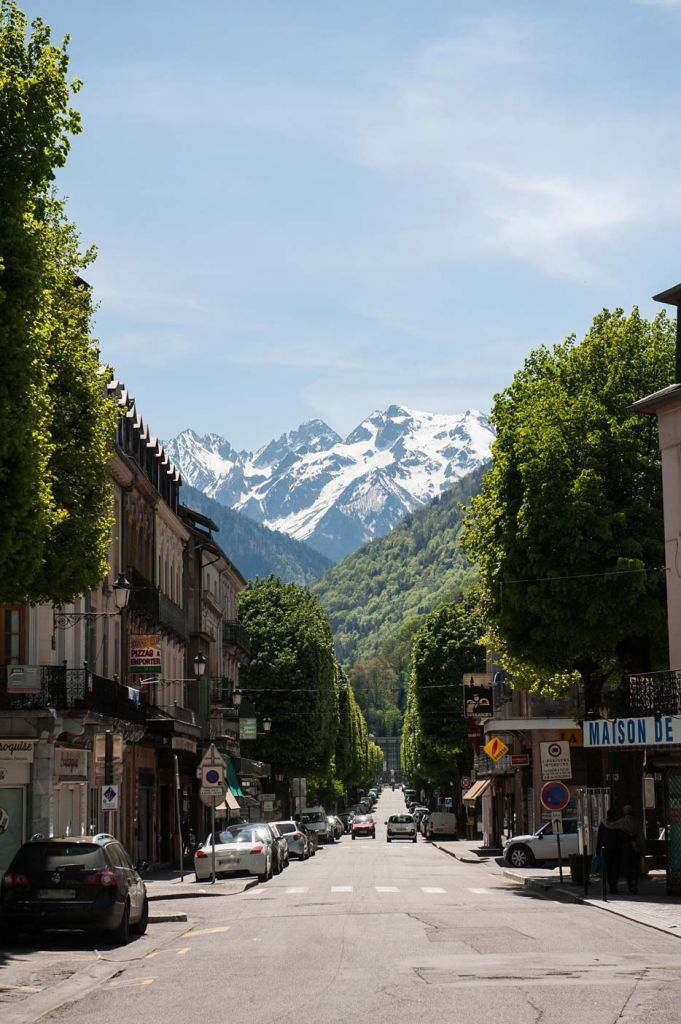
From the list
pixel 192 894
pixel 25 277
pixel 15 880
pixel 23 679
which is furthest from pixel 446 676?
pixel 25 277

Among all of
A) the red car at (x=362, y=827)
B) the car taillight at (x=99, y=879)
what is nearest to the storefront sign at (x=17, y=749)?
the car taillight at (x=99, y=879)

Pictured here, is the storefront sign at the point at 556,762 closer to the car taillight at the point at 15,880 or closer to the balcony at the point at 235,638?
the car taillight at the point at 15,880

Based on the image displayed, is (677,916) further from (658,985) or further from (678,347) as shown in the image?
(678,347)

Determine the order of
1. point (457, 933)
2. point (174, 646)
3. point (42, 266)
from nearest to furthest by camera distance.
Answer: point (42, 266), point (457, 933), point (174, 646)

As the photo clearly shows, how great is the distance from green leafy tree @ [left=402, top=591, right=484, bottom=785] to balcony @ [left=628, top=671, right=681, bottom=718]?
58.5 metres

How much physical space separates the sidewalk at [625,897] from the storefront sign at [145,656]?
11538mm

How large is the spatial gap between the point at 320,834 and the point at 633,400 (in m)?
55.5

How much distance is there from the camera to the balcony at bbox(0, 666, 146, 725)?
1384 inches

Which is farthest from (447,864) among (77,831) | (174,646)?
(77,831)

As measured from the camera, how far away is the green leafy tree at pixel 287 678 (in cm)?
8738

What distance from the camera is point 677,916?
2420cm

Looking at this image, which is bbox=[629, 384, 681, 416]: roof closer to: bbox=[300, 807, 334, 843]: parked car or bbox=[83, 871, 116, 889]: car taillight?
bbox=[83, 871, 116, 889]: car taillight

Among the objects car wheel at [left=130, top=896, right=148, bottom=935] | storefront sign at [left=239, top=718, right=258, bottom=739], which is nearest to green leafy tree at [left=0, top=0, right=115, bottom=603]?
car wheel at [left=130, top=896, right=148, bottom=935]

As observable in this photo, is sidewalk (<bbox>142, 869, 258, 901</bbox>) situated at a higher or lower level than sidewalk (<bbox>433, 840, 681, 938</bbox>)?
lower
